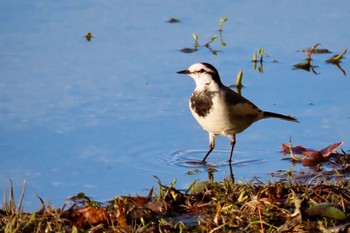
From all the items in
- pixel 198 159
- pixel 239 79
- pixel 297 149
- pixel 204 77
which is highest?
pixel 204 77

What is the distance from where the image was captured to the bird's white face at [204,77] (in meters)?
8.59

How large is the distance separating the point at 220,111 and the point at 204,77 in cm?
39

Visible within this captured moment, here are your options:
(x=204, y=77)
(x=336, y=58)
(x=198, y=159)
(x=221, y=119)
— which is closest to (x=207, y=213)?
(x=198, y=159)

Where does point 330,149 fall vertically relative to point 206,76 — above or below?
below

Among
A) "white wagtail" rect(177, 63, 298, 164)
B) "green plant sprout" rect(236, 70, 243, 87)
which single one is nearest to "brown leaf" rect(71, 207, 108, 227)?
"white wagtail" rect(177, 63, 298, 164)

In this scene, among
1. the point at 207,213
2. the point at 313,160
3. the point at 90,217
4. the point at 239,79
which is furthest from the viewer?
the point at 239,79

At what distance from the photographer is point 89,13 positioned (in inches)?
440

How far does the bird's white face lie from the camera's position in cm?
859

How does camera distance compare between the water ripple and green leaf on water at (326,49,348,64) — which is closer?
the water ripple

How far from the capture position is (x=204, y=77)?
28.3 feet

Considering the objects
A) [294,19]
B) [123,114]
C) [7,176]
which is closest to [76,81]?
[123,114]

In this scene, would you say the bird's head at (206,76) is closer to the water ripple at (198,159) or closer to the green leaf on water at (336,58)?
the water ripple at (198,159)

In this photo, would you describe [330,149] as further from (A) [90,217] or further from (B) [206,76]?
(A) [90,217]

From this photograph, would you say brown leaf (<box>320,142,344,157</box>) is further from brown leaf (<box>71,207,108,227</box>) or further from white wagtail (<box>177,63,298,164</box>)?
brown leaf (<box>71,207,108,227</box>)
